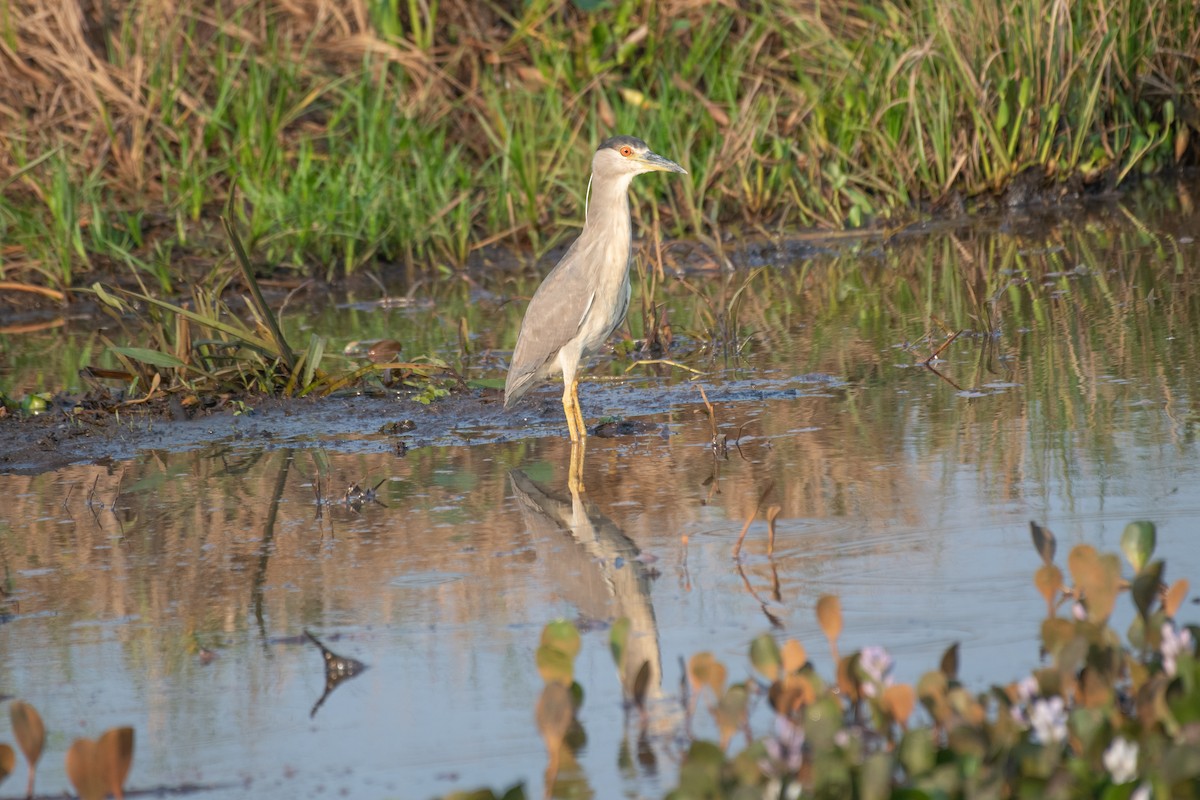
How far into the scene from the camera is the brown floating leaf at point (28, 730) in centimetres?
285

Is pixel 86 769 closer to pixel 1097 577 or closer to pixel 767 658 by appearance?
pixel 767 658

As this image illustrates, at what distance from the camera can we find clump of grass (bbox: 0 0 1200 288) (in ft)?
32.4

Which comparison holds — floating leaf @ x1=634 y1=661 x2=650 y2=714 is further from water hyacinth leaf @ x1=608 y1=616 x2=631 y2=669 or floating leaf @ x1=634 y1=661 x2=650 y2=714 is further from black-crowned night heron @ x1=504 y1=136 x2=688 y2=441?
black-crowned night heron @ x1=504 y1=136 x2=688 y2=441

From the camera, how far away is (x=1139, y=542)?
3.33 metres

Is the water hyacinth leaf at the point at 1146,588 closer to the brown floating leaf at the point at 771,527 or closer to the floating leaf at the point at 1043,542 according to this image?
the floating leaf at the point at 1043,542

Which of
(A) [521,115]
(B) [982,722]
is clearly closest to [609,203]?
(B) [982,722]

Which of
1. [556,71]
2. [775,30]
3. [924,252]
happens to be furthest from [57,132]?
[924,252]

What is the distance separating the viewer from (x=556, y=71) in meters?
11.2

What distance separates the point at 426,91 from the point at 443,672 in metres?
8.30

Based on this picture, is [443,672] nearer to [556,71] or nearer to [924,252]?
[924,252]

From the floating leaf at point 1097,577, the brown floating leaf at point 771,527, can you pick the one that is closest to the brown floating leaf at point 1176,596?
the floating leaf at point 1097,577

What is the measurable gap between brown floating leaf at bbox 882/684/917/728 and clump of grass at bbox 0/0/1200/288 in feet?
21.8

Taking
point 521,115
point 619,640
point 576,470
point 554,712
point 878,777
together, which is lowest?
point 878,777

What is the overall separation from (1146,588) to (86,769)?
6.74 ft
